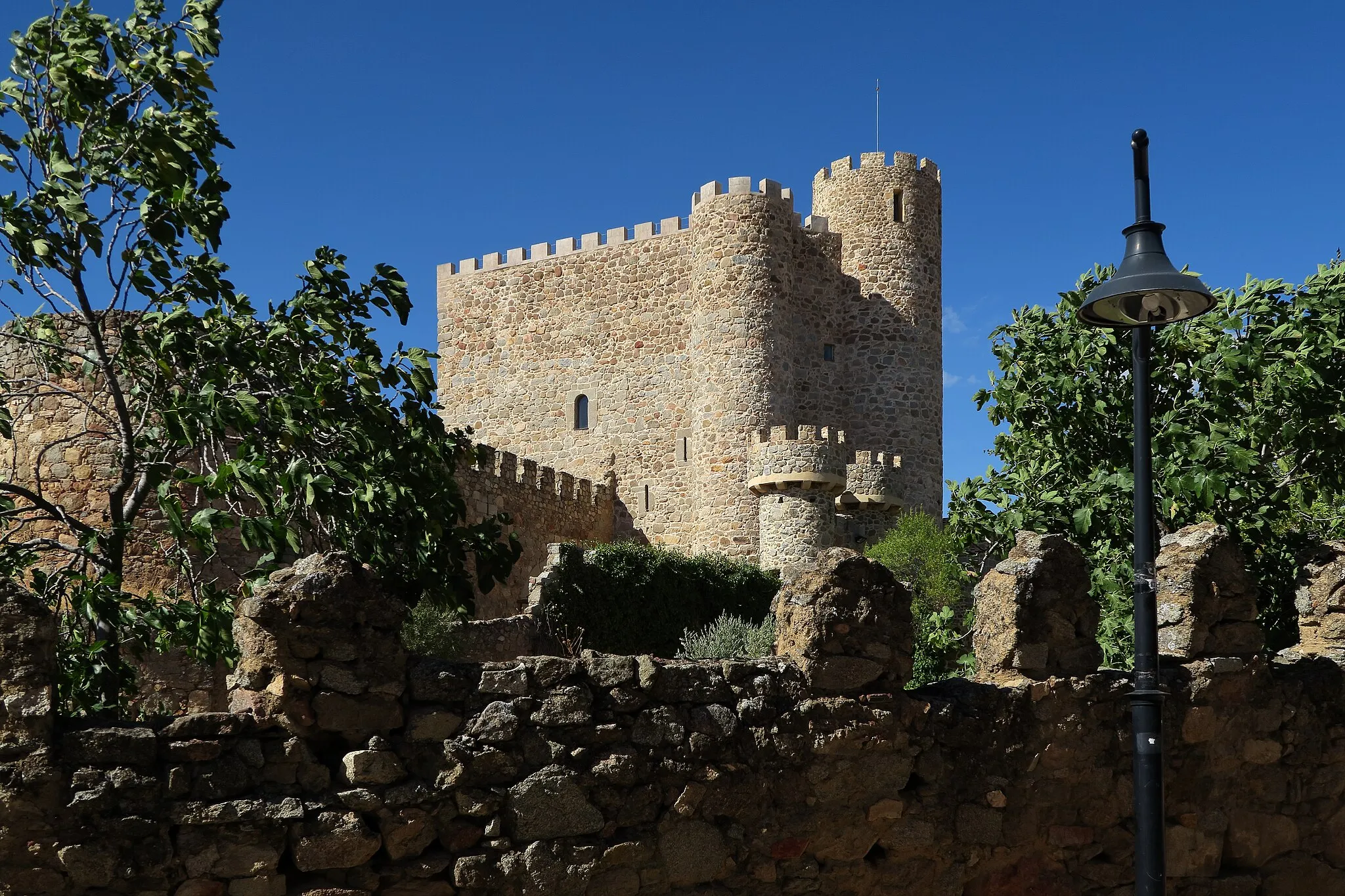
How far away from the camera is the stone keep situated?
Result: 102 feet

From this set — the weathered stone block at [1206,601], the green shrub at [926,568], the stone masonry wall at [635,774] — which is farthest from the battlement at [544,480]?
the stone masonry wall at [635,774]

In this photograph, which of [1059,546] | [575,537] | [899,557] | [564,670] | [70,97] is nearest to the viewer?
[564,670]

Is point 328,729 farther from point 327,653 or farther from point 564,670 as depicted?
point 564,670

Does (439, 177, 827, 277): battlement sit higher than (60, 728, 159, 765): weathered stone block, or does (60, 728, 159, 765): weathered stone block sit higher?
(439, 177, 827, 277): battlement

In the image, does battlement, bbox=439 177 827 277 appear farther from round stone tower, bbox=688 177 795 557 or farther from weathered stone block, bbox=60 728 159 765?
weathered stone block, bbox=60 728 159 765

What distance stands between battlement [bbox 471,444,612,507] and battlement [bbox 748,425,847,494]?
397 centimetres

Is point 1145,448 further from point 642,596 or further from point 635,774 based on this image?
point 642,596

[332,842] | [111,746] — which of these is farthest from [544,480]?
[111,746]

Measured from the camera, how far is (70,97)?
7.23 meters

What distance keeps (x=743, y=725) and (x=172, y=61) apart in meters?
4.76

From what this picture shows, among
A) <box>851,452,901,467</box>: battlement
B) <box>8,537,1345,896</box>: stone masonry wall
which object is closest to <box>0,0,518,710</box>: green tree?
<box>8,537,1345,896</box>: stone masonry wall

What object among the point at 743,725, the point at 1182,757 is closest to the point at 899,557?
the point at 1182,757

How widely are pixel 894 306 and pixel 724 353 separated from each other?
4528 mm

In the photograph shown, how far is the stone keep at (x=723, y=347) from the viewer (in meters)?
31.0
